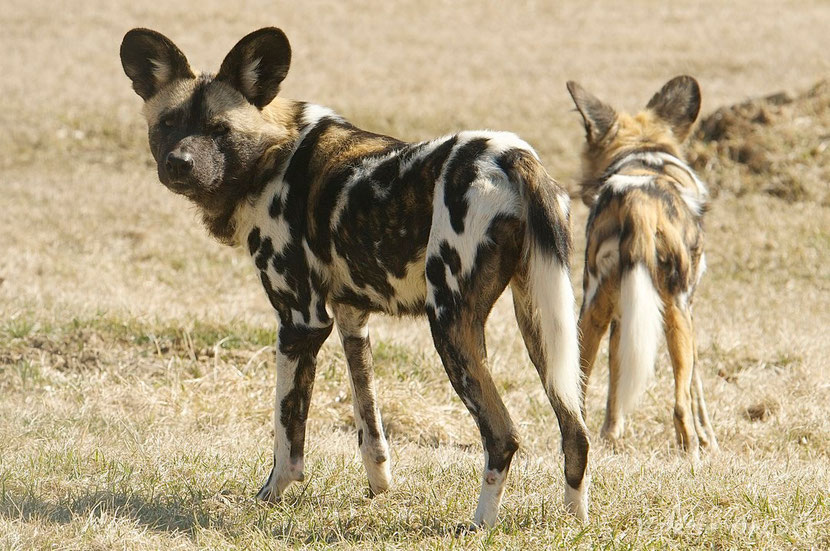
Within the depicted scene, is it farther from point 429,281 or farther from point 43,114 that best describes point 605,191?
point 43,114

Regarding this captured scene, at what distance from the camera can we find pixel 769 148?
1190 cm

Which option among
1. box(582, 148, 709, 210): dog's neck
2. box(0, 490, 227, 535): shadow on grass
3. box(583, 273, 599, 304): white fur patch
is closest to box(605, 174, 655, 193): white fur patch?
box(582, 148, 709, 210): dog's neck

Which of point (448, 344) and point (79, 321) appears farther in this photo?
point (79, 321)

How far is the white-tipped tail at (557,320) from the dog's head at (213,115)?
1.42 m

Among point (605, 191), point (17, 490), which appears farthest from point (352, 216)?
point (605, 191)

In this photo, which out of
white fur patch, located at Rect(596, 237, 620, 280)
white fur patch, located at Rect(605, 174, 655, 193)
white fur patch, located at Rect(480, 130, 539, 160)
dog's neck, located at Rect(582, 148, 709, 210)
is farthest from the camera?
dog's neck, located at Rect(582, 148, 709, 210)

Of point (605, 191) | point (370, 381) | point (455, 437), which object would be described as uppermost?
point (605, 191)

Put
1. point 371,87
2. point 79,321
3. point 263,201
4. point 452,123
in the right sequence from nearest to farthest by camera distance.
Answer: point 263,201 < point 79,321 < point 452,123 < point 371,87

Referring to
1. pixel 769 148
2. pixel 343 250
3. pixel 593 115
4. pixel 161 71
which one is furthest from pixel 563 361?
→ pixel 769 148

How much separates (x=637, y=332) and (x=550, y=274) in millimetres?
1394

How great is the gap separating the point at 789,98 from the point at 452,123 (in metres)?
4.36

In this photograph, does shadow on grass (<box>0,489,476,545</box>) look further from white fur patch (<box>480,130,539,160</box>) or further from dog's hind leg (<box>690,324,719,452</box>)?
dog's hind leg (<box>690,324,719,452</box>)

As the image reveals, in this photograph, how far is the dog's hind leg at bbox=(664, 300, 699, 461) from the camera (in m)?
5.38

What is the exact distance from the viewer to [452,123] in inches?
560
